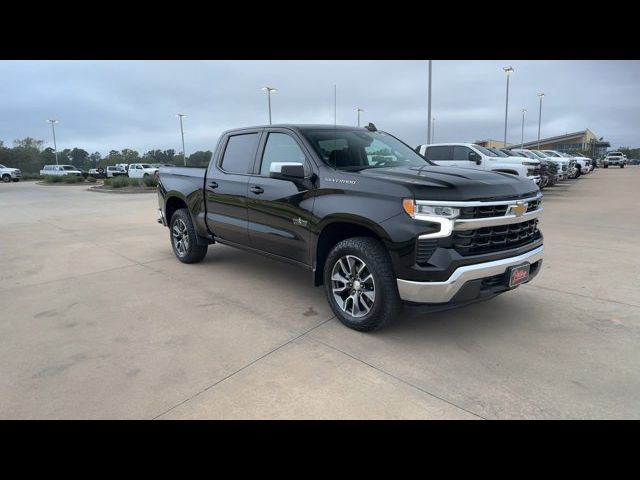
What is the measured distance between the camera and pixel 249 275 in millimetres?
5734

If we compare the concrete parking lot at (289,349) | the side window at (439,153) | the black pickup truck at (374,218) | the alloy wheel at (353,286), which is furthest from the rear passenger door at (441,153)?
the alloy wheel at (353,286)

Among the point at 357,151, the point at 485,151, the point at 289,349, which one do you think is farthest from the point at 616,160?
the point at 289,349

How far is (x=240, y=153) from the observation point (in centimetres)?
524

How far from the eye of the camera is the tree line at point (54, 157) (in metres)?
70.1

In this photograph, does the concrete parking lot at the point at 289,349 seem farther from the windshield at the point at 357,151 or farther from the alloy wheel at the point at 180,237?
the windshield at the point at 357,151

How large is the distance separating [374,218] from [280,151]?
65.0 inches

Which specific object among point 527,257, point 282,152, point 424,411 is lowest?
point 424,411

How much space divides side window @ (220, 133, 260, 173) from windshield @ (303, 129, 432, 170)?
2.89 feet

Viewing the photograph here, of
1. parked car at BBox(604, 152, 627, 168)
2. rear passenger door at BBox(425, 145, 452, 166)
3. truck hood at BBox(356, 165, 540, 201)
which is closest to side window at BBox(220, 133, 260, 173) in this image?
truck hood at BBox(356, 165, 540, 201)

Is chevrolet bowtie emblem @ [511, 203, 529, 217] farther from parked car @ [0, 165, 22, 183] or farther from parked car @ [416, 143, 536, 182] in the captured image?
parked car @ [0, 165, 22, 183]
